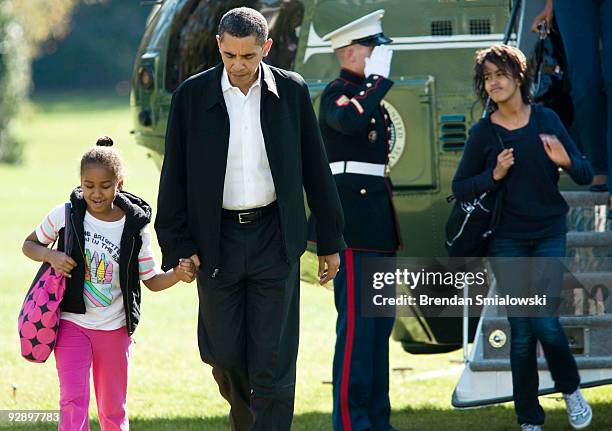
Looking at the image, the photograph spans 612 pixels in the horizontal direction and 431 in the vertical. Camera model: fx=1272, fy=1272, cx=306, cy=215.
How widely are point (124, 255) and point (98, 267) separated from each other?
0.11m

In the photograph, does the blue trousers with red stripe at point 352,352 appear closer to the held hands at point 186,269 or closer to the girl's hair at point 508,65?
the girl's hair at point 508,65

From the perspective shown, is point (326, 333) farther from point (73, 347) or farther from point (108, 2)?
point (108, 2)

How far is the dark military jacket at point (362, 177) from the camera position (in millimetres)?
5980

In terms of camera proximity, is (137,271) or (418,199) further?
(418,199)

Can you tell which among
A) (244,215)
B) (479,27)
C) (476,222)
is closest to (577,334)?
(476,222)

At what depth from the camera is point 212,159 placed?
4828 mm

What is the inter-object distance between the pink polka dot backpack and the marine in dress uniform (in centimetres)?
152

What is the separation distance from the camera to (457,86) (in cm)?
677

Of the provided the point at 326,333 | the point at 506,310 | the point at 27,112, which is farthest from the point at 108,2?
the point at 506,310

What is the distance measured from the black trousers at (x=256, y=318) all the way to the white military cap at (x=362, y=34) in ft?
4.63

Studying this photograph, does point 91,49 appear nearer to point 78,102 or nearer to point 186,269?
point 78,102

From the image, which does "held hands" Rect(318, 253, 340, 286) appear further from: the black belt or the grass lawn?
the grass lawn

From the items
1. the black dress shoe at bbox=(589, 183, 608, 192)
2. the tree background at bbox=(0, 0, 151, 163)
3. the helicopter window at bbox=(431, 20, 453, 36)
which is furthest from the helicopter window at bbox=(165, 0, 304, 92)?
the tree background at bbox=(0, 0, 151, 163)

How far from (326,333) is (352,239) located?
4.18 meters
